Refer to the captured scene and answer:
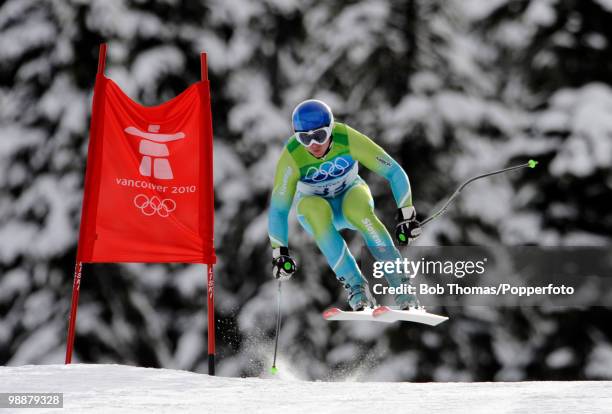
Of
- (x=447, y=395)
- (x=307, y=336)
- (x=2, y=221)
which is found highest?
(x=2, y=221)

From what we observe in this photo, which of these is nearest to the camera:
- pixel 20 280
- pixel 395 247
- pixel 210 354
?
pixel 395 247

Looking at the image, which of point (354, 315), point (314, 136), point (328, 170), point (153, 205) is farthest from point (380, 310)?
point (153, 205)

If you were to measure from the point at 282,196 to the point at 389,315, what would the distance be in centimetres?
99

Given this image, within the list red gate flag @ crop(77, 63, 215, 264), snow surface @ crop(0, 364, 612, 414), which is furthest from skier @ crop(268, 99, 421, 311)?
red gate flag @ crop(77, 63, 215, 264)

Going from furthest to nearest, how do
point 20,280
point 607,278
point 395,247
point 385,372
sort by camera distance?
point 20,280 → point 385,372 → point 607,278 → point 395,247

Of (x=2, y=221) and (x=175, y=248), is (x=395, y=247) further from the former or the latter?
(x=2, y=221)

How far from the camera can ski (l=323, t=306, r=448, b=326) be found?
221 inches

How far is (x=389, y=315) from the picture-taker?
561 cm

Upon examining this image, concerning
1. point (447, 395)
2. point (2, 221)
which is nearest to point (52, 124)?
point (2, 221)

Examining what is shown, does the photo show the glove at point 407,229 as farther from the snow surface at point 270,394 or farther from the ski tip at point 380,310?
the snow surface at point 270,394

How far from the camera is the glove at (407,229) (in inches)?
223

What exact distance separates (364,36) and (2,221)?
4723 millimetres

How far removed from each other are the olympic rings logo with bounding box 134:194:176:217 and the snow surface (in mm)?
1118

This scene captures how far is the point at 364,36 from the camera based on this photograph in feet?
35.6
